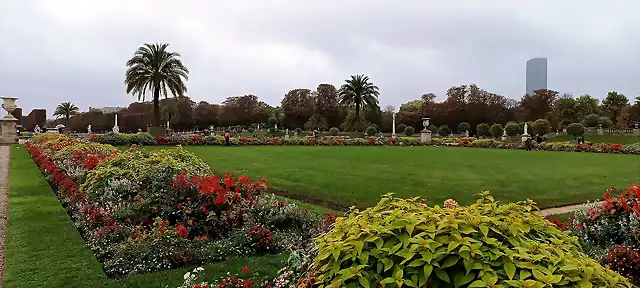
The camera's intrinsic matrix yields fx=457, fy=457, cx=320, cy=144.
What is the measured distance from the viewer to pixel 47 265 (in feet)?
14.5

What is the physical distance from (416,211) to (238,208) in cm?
362

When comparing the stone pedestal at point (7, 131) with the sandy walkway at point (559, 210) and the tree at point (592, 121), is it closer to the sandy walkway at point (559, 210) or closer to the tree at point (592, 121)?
the sandy walkway at point (559, 210)

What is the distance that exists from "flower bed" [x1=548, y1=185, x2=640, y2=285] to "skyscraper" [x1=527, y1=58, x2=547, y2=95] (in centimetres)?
19447

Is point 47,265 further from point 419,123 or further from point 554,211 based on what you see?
point 419,123

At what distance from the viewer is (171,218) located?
589 cm

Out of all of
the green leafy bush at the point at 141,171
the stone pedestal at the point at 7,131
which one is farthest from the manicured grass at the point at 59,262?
the stone pedestal at the point at 7,131

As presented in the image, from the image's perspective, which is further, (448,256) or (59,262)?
(59,262)

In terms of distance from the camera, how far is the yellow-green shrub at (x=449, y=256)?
200 cm

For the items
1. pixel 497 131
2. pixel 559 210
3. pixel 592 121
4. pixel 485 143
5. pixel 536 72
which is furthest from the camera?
pixel 536 72

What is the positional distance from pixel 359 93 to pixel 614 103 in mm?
41862

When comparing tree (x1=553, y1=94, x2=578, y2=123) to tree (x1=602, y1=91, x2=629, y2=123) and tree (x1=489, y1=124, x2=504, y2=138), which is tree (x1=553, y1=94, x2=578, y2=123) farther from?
tree (x1=489, y1=124, x2=504, y2=138)

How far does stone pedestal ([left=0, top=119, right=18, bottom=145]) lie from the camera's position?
27.6 m

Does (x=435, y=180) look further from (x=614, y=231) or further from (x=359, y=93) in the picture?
(x=359, y=93)

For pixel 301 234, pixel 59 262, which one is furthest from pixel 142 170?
pixel 301 234
